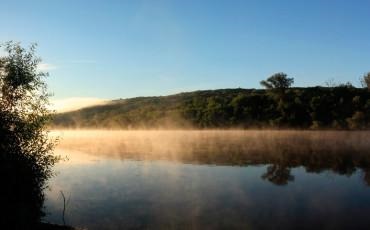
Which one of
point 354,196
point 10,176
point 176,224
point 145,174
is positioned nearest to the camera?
point 10,176

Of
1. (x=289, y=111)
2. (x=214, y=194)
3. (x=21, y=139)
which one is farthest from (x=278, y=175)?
(x=289, y=111)

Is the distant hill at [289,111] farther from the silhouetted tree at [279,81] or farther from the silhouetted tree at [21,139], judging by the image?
the silhouetted tree at [21,139]

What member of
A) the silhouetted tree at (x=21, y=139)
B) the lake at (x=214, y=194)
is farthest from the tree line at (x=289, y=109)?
the silhouetted tree at (x=21, y=139)

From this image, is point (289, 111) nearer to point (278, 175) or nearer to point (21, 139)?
point (278, 175)

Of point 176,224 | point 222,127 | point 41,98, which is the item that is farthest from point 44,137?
point 222,127

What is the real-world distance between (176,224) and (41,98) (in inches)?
483

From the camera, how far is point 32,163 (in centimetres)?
2712

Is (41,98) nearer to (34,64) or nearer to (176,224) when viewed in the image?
(34,64)

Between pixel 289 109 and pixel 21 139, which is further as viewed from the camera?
pixel 289 109

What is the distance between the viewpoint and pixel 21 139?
27.0m

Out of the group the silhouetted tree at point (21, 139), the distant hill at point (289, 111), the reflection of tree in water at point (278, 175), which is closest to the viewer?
the silhouetted tree at point (21, 139)

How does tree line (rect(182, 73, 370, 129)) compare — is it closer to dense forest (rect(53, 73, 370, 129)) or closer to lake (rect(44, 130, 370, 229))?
dense forest (rect(53, 73, 370, 129))

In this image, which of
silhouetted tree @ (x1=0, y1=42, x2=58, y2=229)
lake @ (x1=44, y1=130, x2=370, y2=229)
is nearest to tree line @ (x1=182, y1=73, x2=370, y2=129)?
lake @ (x1=44, y1=130, x2=370, y2=229)

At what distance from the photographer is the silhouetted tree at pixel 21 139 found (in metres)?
23.8
